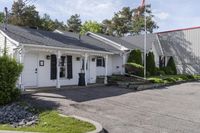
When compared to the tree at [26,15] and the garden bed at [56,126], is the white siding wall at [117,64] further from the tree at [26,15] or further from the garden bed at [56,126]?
the tree at [26,15]

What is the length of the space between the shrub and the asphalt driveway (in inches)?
458

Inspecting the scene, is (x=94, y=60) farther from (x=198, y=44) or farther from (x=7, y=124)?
(x=198, y=44)

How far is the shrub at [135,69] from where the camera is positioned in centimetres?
2804

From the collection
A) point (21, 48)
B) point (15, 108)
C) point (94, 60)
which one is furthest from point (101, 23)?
point (15, 108)

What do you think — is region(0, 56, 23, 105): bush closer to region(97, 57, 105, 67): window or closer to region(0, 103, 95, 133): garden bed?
region(0, 103, 95, 133): garden bed

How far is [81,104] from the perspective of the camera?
13.5 meters

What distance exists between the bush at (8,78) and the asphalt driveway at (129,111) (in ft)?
3.40

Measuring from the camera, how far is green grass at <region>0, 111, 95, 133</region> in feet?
28.8

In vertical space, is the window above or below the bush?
above

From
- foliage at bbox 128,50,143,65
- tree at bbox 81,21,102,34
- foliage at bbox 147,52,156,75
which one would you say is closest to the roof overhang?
foliage at bbox 128,50,143,65

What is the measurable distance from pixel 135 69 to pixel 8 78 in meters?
16.5

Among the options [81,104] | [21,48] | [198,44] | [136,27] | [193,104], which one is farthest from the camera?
[136,27]

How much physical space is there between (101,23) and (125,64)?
36.8 metres

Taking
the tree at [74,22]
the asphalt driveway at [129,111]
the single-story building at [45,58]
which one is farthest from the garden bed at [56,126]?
the tree at [74,22]
